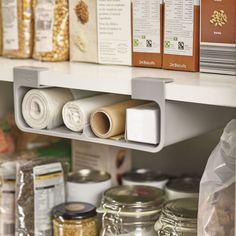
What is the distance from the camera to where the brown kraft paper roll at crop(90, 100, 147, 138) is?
3.74 feet

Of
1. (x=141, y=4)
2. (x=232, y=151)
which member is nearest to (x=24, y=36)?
(x=141, y=4)

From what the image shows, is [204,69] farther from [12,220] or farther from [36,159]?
[12,220]

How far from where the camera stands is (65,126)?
1.25m

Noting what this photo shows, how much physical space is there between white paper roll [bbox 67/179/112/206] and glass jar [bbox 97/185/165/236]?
0.34 feet

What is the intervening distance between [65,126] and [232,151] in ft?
1.21

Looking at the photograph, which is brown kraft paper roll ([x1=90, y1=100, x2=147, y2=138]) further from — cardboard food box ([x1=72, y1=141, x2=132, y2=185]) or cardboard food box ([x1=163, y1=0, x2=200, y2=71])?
cardboard food box ([x1=72, y1=141, x2=132, y2=185])

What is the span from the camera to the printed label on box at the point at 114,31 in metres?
1.24

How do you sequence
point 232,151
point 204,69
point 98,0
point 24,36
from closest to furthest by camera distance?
point 232,151, point 204,69, point 98,0, point 24,36

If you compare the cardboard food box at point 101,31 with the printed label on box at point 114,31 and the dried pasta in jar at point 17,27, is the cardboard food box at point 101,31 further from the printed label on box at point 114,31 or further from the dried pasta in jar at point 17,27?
the dried pasta in jar at point 17,27

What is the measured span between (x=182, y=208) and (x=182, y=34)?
1.15 ft

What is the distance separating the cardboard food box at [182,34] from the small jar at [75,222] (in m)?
0.38

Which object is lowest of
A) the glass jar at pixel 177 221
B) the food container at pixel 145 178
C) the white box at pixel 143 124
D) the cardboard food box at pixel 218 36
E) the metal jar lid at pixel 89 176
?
the glass jar at pixel 177 221

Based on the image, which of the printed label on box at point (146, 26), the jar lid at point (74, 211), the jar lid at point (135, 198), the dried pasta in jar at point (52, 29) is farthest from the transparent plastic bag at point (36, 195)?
the printed label on box at point (146, 26)

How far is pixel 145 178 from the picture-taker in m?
1.49
